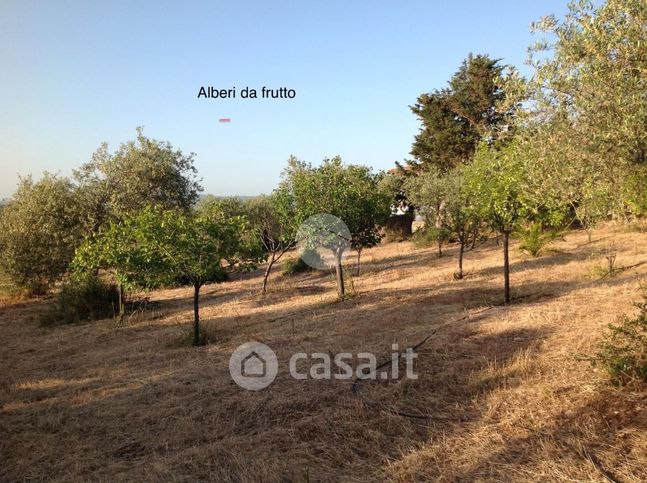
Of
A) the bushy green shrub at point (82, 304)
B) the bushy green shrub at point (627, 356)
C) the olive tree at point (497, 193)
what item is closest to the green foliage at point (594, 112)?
the bushy green shrub at point (627, 356)

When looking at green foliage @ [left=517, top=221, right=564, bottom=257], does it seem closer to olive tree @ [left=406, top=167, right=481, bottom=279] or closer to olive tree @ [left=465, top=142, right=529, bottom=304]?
olive tree @ [left=406, top=167, right=481, bottom=279]

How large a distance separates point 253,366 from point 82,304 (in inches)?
517

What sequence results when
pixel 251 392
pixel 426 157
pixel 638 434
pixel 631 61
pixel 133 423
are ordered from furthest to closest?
pixel 426 157 < pixel 251 392 < pixel 133 423 < pixel 631 61 < pixel 638 434

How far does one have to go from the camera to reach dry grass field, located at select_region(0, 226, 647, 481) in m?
5.03

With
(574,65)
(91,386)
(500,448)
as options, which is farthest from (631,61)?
(91,386)

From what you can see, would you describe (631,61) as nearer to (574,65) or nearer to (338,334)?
(574,65)

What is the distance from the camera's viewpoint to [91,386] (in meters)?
9.08

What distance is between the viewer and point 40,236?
21.9 m

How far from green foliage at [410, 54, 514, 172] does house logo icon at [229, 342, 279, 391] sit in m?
30.4

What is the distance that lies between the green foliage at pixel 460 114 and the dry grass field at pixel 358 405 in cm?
2551

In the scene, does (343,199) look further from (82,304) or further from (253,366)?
(82,304)

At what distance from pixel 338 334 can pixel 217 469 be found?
6015 mm

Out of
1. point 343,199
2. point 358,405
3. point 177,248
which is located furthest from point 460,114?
point 358,405

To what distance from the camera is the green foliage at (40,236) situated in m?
21.7
